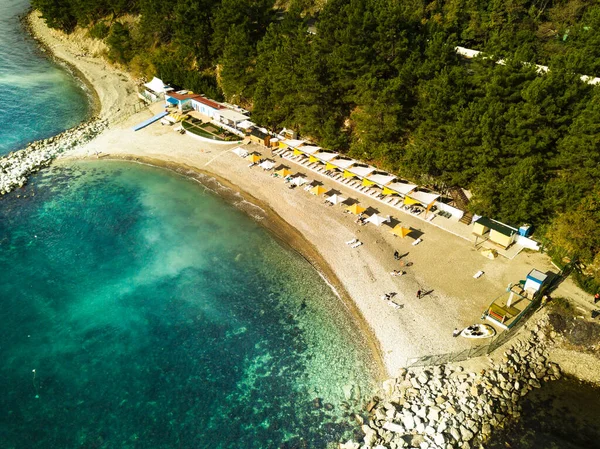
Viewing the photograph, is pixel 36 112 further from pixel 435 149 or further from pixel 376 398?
pixel 376 398

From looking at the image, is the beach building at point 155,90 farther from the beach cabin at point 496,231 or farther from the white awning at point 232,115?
the beach cabin at point 496,231

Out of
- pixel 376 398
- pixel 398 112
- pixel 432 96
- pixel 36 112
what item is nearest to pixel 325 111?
pixel 398 112

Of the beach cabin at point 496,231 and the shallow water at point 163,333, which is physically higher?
the beach cabin at point 496,231

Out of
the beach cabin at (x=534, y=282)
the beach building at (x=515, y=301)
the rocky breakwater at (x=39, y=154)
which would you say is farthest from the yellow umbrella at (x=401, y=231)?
the rocky breakwater at (x=39, y=154)

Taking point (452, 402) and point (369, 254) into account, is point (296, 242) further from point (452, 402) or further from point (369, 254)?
point (452, 402)

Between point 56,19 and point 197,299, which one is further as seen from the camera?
point 56,19

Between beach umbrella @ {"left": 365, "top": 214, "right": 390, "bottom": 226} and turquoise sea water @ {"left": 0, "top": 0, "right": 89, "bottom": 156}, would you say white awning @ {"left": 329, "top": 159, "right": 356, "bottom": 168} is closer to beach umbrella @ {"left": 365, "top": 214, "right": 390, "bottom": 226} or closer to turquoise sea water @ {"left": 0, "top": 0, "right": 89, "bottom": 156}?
beach umbrella @ {"left": 365, "top": 214, "right": 390, "bottom": 226}

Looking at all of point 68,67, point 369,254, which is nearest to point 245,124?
point 369,254


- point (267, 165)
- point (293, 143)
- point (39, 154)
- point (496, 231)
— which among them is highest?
point (496, 231)
